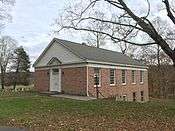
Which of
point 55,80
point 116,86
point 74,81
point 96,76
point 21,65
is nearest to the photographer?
point 74,81

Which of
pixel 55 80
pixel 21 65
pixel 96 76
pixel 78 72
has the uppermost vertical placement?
pixel 21 65

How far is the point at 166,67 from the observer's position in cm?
6262

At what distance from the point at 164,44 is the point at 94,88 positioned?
1670 cm

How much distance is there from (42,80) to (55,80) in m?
2.37

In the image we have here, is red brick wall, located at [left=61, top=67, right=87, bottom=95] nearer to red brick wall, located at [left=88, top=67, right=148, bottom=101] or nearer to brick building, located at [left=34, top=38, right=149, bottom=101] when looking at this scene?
brick building, located at [left=34, top=38, right=149, bottom=101]

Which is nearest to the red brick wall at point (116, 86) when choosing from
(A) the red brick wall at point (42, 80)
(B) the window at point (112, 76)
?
(B) the window at point (112, 76)

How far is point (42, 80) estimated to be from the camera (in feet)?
120

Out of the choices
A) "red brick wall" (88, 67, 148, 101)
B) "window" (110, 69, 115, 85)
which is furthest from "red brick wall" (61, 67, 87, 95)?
"window" (110, 69, 115, 85)

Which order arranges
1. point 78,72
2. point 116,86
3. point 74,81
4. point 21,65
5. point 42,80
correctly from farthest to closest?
point 21,65, point 116,86, point 42,80, point 74,81, point 78,72

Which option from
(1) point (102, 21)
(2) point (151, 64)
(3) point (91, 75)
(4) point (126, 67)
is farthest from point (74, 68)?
(2) point (151, 64)

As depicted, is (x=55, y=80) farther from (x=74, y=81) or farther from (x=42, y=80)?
(x=74, y=81)

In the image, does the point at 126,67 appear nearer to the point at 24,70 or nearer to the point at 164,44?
the point at 164,44

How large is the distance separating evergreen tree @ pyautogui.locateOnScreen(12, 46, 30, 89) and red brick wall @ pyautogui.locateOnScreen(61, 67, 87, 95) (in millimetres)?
36903

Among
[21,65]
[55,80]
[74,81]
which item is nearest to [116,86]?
[74,81]
